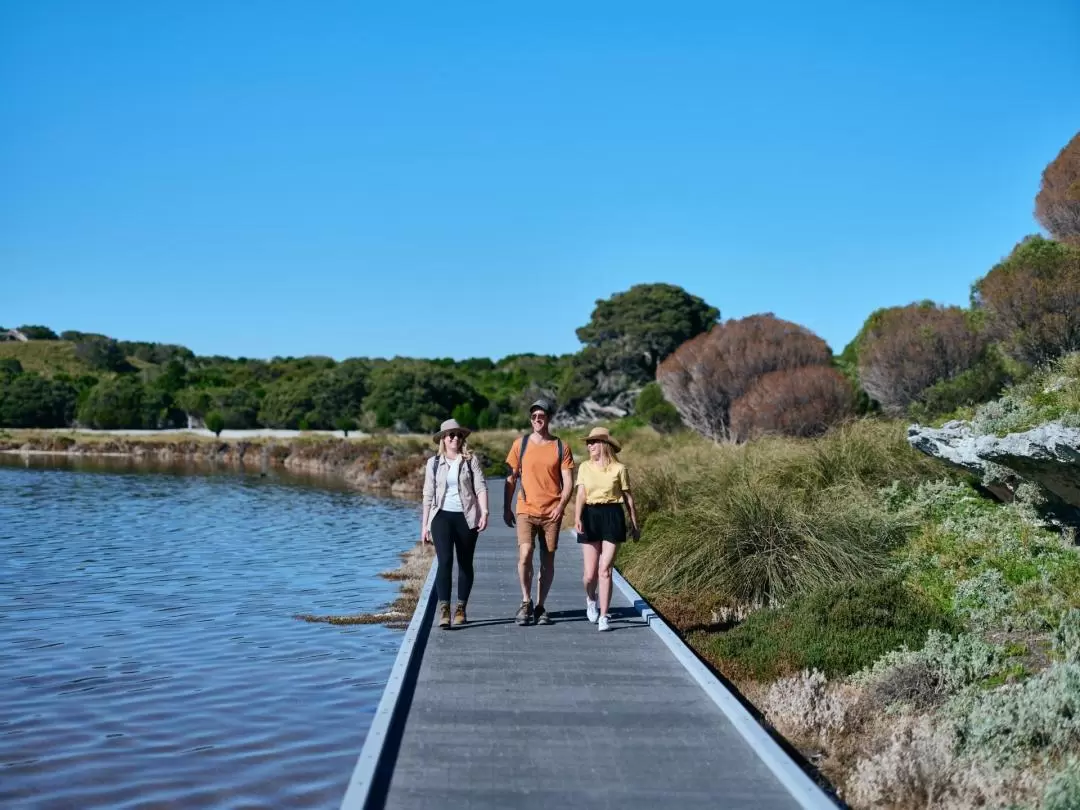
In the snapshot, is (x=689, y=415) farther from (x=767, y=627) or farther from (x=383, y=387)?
(x=383, y=387)

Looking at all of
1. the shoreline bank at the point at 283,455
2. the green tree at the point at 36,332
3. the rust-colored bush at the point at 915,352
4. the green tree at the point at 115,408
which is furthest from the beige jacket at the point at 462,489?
the green tree at the point at 36,332

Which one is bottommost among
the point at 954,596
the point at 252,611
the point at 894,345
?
the point at 252,611

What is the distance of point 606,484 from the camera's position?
401 inches

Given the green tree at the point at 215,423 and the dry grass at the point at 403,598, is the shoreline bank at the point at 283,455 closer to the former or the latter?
the dry grass at the point at 403,598

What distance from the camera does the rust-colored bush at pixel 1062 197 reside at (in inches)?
886

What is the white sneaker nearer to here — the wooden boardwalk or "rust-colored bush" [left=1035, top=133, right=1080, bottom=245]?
the wooden boardwalk

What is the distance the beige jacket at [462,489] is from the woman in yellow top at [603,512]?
2.93 ft

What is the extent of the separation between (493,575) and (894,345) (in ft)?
50.7

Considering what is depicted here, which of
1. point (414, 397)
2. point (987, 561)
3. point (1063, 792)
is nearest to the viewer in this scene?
point (1063, 792)

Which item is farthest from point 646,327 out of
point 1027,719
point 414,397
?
point 1027,719

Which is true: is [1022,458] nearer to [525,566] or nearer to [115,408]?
[525,566]

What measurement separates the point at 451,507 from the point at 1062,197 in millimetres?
17653

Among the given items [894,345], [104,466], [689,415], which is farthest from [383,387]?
[894,345]

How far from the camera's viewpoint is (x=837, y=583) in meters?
11.5
